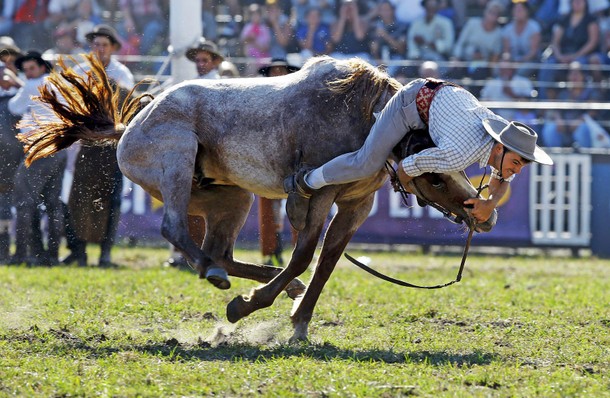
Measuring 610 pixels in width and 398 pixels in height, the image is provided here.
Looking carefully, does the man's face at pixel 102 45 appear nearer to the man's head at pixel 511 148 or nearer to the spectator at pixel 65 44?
the spectator at pixel 65 44

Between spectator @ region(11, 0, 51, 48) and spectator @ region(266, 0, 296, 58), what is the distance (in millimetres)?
3185

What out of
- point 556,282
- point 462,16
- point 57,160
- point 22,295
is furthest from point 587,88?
point 22,295

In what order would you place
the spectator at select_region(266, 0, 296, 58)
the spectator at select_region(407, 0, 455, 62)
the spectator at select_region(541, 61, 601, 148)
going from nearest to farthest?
the spectator at select_region(541, 61, 601, 148)
the spectator at select_region(266, 0, 296, 58)
the spectator at select_region(407, 0, 455, 62)

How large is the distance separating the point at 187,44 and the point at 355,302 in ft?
12.1

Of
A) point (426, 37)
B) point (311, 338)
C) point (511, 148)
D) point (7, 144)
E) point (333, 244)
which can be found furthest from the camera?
point (426, 37)

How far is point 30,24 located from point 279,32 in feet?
12.5

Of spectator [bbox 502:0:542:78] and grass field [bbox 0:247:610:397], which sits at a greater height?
spectator [bbox 502:0:542:78]

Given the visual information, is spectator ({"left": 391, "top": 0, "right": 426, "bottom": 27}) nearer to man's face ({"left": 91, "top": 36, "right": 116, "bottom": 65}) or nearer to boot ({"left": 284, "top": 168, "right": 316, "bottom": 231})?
man's face ({"left": 91, "top": 36, "right": 116, "bottom": 65})

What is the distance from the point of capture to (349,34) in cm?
1380

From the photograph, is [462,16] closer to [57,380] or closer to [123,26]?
[123,26]

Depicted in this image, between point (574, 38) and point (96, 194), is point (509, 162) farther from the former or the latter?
point (574, 38)

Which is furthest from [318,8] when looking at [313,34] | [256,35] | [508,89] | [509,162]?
[509,162]

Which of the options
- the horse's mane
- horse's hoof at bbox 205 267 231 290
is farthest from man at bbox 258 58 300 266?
horse's hoof at bbox 205 267 231 290

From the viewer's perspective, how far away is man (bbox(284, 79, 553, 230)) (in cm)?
546
